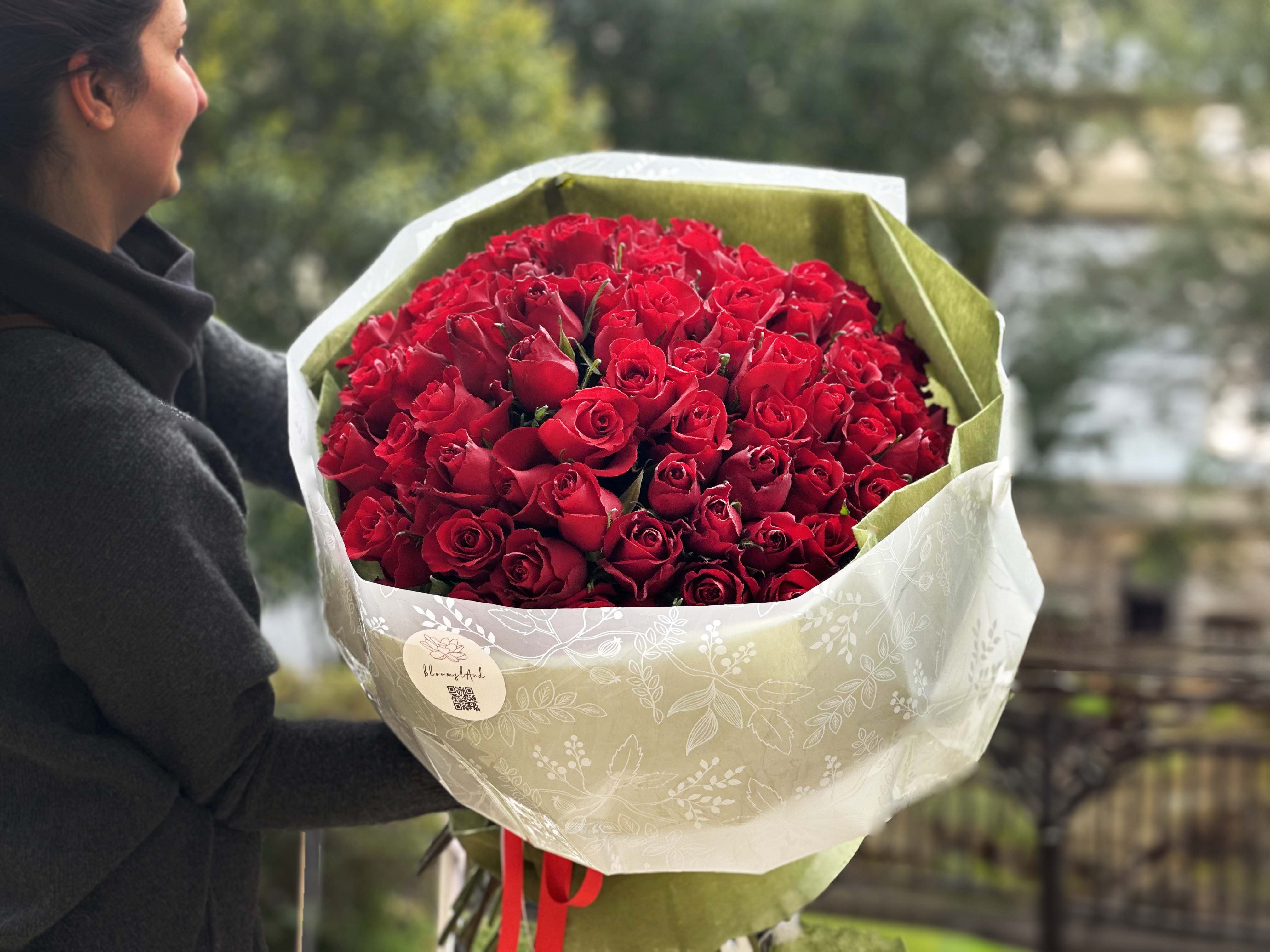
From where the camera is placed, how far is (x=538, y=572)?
60 cm

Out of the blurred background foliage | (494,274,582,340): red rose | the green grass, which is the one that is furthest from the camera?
the blurred background foliage

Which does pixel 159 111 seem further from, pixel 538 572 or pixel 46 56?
pixel 538 572

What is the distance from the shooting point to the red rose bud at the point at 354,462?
676 mm

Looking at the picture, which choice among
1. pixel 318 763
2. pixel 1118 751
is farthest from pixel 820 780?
pixel 1118 751

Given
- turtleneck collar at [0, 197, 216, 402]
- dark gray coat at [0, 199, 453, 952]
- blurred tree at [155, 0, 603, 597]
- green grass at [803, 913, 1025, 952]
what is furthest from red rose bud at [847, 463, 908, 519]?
green grass at [803, 913, 1025, 952]

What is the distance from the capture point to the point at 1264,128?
6.82m

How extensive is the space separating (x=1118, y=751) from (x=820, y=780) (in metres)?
2.67

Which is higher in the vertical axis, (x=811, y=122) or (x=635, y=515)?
(x=635, y=515)

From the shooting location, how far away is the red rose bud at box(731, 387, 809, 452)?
2.08 ft

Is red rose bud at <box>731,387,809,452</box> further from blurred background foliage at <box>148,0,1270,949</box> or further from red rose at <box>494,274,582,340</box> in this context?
blurred background foliage at <box>148,0,1270,949</box>

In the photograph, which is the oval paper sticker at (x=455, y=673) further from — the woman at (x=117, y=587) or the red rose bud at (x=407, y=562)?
the woman at (x=117, y=587)

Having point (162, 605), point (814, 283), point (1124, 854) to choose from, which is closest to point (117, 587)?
point (162, 605)

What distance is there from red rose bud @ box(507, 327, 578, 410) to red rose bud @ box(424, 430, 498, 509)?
4 centimetres

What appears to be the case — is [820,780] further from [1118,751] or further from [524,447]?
[1118,751]
